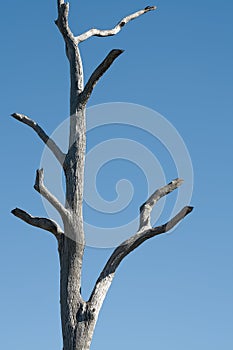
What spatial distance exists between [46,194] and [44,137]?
1.02 metres

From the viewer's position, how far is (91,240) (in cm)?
998

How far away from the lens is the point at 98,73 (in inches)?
398

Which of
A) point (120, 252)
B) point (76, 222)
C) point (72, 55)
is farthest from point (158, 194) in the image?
point (72, 55)

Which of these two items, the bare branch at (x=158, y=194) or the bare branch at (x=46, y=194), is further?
the bare branch at (x=158, y=194)

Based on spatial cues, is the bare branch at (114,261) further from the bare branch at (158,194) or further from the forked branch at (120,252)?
the bare branch at (158,194)

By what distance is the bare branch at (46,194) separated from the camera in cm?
953

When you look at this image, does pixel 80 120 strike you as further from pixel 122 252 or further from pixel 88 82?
pixel 122 252

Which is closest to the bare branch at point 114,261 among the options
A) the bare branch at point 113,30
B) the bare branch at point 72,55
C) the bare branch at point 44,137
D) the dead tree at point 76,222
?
the dead tree at point 76,222

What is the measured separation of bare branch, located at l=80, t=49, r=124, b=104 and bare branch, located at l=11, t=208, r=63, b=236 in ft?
5.84

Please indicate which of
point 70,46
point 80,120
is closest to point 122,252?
point 80,120

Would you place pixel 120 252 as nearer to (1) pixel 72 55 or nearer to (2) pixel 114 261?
(2) pixel 114 261

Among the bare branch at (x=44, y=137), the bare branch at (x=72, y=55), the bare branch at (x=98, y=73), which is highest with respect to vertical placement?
the bare branch at (x=72, y=55)

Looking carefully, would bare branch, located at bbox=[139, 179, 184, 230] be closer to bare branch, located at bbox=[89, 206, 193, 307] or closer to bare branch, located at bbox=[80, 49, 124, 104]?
bare branch, located at bbox=[89, 206, 193, 307]

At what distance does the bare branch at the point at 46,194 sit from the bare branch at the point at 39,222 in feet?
0.64
